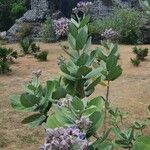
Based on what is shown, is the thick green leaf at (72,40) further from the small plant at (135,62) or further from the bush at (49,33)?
the bush at (49,33)

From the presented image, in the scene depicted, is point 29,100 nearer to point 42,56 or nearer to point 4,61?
point 4,61

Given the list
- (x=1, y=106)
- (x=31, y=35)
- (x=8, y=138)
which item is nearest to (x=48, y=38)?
(x=31, y=35)

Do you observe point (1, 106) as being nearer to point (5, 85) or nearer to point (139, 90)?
point (5, 85)

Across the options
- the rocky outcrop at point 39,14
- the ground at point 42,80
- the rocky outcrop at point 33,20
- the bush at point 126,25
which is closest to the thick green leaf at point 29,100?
the ground at point 42,80

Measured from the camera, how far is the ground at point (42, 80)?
276 inches

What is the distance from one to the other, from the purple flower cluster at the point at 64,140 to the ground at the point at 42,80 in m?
3.49

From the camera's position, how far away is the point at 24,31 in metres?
20.2

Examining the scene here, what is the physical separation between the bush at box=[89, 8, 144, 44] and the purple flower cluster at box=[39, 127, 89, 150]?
16619 mm

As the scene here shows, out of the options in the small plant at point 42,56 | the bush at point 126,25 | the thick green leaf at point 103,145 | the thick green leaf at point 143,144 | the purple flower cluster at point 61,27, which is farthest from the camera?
the bush at point 126,25

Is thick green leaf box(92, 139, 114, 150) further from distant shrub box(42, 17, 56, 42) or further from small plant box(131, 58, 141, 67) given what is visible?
distant shrub box(42, 17, 56, 42)

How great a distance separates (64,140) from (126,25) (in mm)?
17132

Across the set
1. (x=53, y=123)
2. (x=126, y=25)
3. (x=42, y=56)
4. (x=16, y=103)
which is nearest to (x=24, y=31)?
(x=126, y=25)

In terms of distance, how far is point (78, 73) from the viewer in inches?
97.3

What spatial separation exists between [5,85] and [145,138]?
882cm
